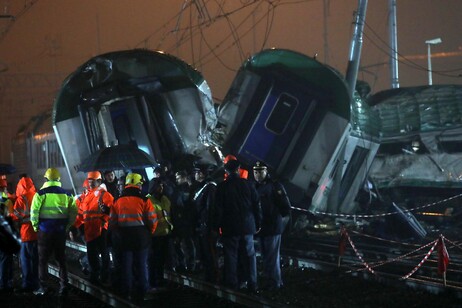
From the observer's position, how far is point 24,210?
952 cm

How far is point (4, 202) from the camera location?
9.59 m

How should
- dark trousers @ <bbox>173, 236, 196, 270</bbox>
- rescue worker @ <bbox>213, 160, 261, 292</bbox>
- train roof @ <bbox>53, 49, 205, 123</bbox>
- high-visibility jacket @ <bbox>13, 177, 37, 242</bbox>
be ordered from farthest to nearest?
train roof @ <bbox>53, 49, 205, 123</bbox> < dark trousers @ <bbox>173, 236, 196, 270</bbox> < high-visibility jacket @ <bbox>13, 177, 37, 242</bbox> < rescue worker @ <bbox>213, 160, 261, 292</bbox>

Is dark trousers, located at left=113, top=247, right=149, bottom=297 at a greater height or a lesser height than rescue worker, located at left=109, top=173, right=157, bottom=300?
lesser

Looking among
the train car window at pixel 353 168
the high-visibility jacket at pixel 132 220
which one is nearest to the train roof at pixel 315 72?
the train car window at pixel 353 168

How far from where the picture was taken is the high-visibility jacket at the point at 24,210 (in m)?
9.40

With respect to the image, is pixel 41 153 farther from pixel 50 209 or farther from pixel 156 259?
pixel 50 209

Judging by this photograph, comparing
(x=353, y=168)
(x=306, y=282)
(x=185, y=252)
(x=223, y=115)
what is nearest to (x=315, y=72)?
(x=223, y=115)

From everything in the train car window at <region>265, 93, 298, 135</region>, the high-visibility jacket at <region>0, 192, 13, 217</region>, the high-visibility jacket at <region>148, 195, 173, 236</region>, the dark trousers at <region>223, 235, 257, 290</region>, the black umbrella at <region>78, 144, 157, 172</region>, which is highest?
the train car window at <region>265, 93, 298, 135</region>

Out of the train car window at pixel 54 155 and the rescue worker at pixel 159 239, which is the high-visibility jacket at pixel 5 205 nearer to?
the rescue worker at pixel 159 239

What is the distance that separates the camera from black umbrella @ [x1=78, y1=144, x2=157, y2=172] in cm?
1144

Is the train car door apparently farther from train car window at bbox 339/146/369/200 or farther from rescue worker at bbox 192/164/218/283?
rescue worker at bbox 192/164/218/283

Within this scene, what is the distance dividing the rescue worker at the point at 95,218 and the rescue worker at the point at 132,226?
1094mm

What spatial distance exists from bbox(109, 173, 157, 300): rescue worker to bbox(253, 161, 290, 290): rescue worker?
1571 mm

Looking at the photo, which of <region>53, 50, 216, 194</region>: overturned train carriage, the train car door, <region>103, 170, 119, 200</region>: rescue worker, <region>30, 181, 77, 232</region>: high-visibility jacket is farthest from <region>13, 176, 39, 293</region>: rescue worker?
the train car door
